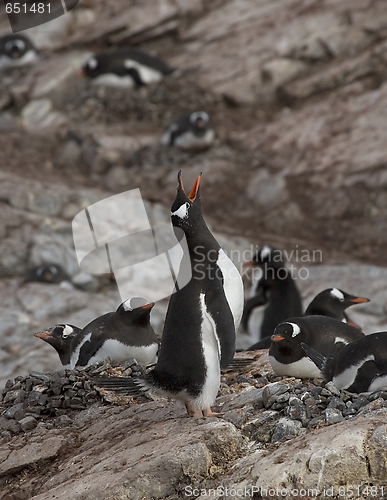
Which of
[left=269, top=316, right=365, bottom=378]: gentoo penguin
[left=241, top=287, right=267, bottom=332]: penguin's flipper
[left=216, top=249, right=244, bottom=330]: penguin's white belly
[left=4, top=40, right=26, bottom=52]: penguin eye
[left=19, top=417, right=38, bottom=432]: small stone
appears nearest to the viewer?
[left=216, top=249, right=244, bottom=330]: penguin's white belly

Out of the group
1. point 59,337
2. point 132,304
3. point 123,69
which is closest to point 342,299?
point 132,304

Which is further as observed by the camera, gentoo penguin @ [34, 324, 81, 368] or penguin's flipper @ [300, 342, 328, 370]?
gentoo penguin @ [34, 324, 81, 368]

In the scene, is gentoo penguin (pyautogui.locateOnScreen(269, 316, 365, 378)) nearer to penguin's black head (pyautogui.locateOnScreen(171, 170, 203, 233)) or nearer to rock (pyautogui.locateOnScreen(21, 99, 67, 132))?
penguin's black head (pyautogui.locateOnScreen(171, 170, 203, 233))

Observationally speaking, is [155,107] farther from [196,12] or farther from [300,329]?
[300,329]

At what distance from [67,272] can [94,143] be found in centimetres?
386

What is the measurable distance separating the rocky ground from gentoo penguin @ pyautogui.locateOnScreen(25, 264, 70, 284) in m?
0.18

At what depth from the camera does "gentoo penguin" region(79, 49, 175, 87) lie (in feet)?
48.9

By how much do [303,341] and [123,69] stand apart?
1103cm

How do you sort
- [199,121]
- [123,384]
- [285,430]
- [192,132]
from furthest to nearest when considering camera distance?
[192,132] → [199,121] → [123,384] → [285,430]

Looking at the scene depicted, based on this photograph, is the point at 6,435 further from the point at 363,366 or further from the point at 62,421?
the point at 363,366

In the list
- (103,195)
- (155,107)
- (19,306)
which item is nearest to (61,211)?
(103,195)

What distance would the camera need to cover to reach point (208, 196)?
13008 mm

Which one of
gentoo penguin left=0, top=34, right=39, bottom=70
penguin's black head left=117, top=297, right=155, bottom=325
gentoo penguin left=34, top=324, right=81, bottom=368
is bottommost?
gentoo penguin left=34, top=324, right=81, bottom=368

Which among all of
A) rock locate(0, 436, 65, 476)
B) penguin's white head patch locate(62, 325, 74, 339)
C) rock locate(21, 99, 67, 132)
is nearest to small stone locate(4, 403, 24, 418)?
rock locate(0, 436, 65, 476)
